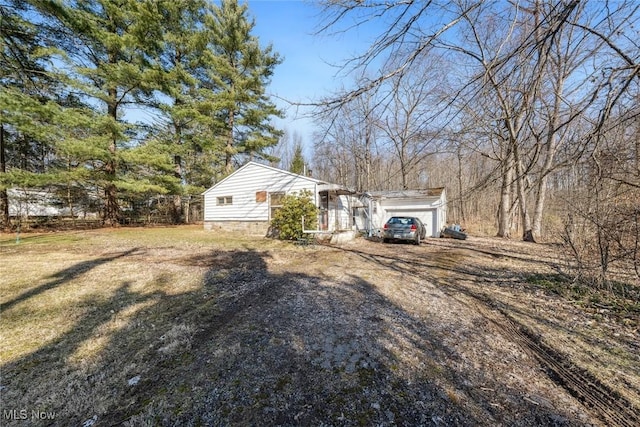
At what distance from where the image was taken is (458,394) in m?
2.08

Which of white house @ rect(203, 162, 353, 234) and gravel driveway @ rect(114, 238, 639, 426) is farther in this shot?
white house @ rect(203, 162, 353, 234)

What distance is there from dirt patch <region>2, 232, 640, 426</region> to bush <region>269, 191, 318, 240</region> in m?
6.21

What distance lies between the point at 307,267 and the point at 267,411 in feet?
15.1

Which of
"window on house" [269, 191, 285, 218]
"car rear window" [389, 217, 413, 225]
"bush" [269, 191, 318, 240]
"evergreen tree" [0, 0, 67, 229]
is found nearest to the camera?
"evergreen tree" [0, 0, 67, 229]

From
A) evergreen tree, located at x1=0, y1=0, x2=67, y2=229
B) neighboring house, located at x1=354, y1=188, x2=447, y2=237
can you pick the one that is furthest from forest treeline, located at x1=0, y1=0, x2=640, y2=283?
neighboring house, located at x1=354, y1=188, x2=447, y2=237

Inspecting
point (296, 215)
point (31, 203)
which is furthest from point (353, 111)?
point (31, 203)

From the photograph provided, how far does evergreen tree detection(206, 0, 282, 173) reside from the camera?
685 inches

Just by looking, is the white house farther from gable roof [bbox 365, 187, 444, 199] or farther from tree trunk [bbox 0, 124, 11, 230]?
tree trunk [bbox 0, 124, 11, 230]

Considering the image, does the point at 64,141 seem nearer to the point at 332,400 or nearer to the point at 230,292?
the point at 230,292

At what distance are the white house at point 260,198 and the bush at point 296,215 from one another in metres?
0.65

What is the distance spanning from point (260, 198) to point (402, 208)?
9058mm

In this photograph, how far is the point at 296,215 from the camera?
36.3 ft

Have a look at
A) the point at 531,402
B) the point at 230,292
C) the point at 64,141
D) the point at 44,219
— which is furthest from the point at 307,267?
the point at 44,219

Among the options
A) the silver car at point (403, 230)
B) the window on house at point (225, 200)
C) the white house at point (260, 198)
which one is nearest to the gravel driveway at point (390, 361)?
the silver car at point (403, 230)
